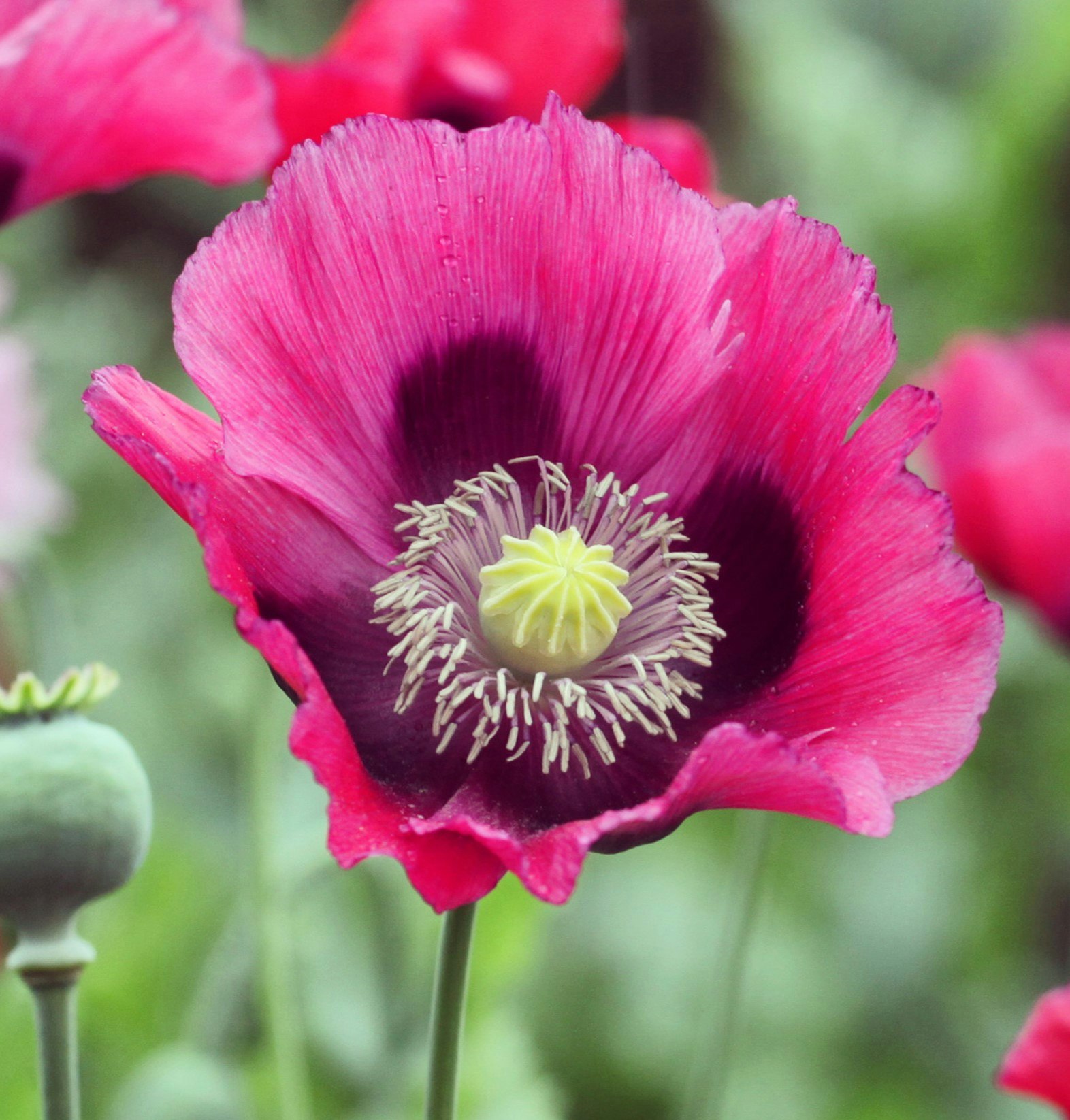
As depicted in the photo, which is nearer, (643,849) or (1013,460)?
(1013,460)

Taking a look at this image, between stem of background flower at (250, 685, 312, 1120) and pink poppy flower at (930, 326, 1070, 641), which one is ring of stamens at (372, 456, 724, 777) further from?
pink poppy flower at (930, 326, 1070, 641)

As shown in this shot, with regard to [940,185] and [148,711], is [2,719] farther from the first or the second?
[940,185]

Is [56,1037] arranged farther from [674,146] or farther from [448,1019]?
[674,146]

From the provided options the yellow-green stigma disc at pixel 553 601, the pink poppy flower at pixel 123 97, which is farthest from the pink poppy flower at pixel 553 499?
the pink poppy flower at pixel 123 97

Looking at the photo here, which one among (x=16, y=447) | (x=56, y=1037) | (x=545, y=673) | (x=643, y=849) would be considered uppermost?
(x=16, y=447)

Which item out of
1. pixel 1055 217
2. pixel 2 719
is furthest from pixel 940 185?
pixel 2 719

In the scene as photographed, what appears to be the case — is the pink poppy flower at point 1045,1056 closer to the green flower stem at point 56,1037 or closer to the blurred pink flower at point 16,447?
the green flower stem at point 56,1037

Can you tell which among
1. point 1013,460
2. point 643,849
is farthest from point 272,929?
point 643,849
